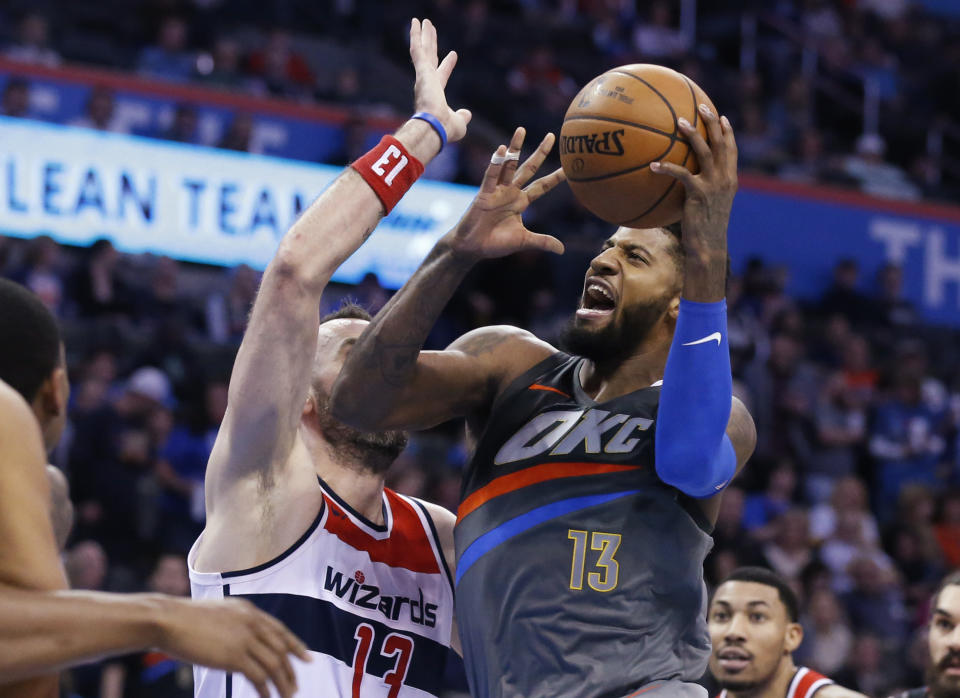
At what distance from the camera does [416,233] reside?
13.1 m

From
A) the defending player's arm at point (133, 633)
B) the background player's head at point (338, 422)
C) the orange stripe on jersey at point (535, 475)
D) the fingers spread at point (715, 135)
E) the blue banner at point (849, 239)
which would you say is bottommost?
the defending player's arm at point (133, 633)

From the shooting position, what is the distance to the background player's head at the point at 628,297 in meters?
3.79

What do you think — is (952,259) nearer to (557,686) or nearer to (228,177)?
(228,177)

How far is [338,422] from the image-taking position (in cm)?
400

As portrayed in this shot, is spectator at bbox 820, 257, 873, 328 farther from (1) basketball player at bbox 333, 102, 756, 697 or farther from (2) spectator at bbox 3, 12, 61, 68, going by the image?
(1) basketball player at bbox 333, 102, 756, 697

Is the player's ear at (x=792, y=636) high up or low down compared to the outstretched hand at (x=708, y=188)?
down

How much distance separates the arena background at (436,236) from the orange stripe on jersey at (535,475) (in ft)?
15.3

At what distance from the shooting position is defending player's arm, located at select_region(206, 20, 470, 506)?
11.5 ft

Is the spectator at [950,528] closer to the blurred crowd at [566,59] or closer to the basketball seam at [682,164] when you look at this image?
the blurred crowd at [566,59]

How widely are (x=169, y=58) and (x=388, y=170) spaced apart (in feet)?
32.2

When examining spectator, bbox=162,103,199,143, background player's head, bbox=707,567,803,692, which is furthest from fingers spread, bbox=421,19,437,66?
spectator, bbox=162,103,199,143

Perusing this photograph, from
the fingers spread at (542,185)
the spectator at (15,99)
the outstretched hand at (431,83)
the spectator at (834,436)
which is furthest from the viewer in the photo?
the spectator at (834,436)

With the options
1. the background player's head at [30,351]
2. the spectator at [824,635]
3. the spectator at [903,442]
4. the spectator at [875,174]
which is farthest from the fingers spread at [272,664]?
the spectator at [875,174]

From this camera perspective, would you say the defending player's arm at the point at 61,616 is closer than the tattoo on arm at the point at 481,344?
Yes
